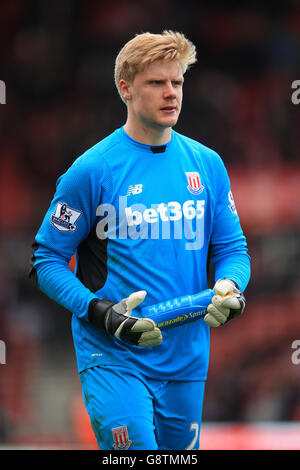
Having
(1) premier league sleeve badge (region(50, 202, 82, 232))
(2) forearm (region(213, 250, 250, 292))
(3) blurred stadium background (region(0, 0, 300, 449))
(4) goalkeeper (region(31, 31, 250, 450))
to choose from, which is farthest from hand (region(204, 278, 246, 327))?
(3) blurred stadium background (region(0, 0, 300, 449))

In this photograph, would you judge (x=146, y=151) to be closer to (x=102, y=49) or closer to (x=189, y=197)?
(x=189, y=197)

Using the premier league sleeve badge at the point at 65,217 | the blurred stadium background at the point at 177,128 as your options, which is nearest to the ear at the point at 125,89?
the premier league sleeve badge at the point at 65,217

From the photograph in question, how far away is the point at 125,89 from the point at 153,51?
10.2 inches

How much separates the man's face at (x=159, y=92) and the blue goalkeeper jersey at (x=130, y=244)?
0.17m

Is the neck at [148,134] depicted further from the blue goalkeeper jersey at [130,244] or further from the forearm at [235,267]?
the forearm at [235,267]

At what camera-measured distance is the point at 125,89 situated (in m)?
3.82

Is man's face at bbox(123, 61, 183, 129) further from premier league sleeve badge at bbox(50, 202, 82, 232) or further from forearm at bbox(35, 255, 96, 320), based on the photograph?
forearm at bbox(35, 255, 96, 320)

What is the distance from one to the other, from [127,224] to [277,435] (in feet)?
13.7

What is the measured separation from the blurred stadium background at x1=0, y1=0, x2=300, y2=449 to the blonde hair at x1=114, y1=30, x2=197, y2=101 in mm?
Answer: 8173

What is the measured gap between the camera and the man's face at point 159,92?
3.67 m

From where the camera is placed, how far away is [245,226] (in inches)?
509

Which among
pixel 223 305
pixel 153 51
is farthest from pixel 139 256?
pixel 153 51
